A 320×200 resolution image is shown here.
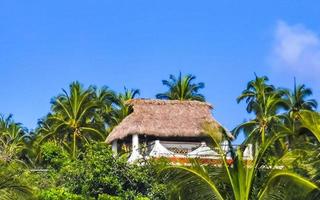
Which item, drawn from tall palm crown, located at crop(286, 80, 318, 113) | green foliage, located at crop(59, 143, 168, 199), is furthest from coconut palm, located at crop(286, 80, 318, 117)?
green foliage, located at crop(59, 143, 168, 199)

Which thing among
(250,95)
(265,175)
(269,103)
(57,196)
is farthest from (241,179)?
(250,95)

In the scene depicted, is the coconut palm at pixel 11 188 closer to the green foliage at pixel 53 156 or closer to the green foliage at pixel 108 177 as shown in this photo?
the green foliage at pixel 108 177

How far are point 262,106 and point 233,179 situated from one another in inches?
1251

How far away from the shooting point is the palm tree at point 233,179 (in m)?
22.9

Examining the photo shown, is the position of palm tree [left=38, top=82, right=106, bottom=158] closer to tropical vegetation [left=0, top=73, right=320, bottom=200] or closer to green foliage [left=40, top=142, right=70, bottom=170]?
tropical vegetation [left=0, top=73, right=320, bottom=200]

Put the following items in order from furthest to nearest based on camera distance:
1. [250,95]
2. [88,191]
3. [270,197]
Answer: [250,95], [88,191], [270,197]

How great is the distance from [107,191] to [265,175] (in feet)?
36.4

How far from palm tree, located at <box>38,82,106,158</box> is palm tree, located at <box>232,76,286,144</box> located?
32.4ft

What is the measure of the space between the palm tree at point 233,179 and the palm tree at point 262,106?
91.6 feet

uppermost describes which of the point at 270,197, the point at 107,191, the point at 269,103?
the point at 269,103

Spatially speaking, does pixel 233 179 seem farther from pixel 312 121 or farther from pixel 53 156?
pixel 53 156

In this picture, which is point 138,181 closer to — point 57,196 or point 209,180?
point 57,196

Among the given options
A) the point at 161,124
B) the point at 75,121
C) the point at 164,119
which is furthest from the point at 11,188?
the point at 75,121

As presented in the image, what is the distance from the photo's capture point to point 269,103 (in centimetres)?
5391
